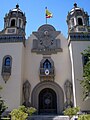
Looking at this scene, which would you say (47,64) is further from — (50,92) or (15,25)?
(15,25)

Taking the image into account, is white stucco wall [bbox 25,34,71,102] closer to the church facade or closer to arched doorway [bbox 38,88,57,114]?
the church facade

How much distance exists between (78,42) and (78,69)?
327 centimetres

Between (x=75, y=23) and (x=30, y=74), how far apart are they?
816 cm

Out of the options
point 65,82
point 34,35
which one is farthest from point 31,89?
point 34,35

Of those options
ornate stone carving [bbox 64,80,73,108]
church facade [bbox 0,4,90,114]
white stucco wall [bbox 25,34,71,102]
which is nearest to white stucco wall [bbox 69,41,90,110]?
church facade [bbox 0,4,90,114]

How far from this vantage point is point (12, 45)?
63.3 feet

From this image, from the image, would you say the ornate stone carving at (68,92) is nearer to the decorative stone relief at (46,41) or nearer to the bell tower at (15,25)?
the decorative stone relief at (46,41)

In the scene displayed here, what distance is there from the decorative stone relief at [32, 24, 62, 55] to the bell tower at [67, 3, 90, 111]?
178cm

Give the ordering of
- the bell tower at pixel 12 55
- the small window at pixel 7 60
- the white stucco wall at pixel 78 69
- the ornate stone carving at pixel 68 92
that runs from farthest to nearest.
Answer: the small window at pixel 7 60
the ornate stone carving at pixel 68 92
the bell tower at pixel 12 55
the white stucco wall at pixel 78 69

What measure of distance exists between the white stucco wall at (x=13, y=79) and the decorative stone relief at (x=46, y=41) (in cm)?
229

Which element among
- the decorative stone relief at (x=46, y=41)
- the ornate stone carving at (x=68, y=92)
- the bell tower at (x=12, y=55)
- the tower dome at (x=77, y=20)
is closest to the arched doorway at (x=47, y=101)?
the ornate stone carving at (x=68, y=92)

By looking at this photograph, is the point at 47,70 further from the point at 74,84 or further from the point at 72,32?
the point at 72,32

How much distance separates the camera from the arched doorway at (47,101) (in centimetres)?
1827

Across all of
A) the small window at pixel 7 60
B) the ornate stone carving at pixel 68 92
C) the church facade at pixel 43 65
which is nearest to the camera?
the church facade at pixel 43 65
